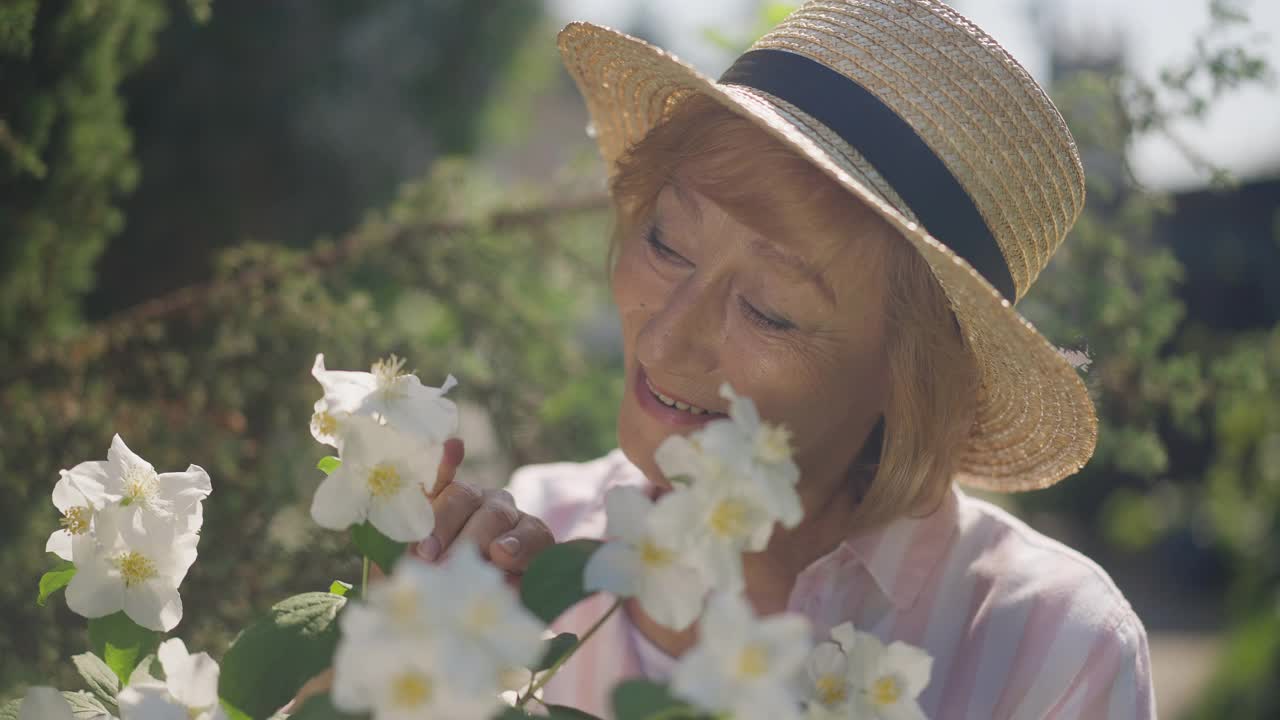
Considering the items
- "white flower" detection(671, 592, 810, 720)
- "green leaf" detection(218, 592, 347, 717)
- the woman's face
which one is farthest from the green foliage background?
"white flower" detection(671, 592, 810, 720)

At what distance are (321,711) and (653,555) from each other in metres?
0.23

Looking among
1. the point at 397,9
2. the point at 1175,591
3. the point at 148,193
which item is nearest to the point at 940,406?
the point at 148,193

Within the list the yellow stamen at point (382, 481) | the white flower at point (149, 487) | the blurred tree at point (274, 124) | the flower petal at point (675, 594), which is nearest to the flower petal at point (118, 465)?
the white flower at point (149, 487)

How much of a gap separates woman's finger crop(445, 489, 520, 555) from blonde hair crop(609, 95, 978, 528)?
419 millimetres

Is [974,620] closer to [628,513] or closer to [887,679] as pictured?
[887,679]

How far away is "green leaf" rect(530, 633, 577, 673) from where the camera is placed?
781 mm

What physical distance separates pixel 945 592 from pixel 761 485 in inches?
34.7

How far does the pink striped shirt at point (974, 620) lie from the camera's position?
4.23ft

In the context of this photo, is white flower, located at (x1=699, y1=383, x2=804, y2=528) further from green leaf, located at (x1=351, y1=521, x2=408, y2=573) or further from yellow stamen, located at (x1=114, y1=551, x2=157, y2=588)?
yellow stamen, located at (x1=114, y1=551, x2=157, y2=588)

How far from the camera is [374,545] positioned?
770mm

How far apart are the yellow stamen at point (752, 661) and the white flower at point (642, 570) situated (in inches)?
3.6

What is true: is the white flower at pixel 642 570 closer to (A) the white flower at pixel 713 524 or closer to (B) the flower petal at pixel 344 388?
(A) the white flower at pixel 713 524

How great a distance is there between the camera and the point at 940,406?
1350 millimetres

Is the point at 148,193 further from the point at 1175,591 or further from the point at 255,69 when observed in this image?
the point at 1175,591
